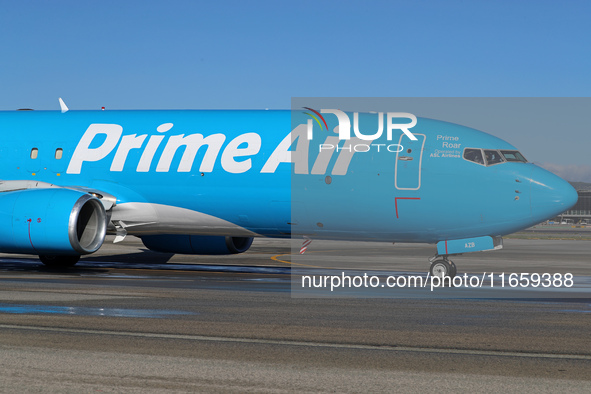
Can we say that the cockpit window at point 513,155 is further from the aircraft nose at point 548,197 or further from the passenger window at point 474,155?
the aircraft nose at point 548,197

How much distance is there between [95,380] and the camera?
6395 millimetres

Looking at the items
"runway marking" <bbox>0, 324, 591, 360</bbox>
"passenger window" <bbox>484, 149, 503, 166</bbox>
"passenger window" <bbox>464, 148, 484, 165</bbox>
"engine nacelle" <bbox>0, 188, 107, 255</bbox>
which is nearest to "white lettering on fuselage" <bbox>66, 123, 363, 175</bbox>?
"engine nacelle" <bbox>0, 188, 107, 255</bbox>

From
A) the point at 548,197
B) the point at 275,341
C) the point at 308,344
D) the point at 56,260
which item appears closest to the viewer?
the point at 308,344

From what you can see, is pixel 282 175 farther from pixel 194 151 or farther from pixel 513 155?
pixel 513 155

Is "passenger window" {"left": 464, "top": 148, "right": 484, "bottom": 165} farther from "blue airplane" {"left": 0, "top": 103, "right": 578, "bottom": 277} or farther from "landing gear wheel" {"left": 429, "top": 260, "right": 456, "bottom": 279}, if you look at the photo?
"landing gear wheel" {"left": 429, "top": 260, "right": 456, "bottom": 279}

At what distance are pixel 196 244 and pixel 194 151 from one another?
369cm

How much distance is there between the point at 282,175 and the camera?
58.0 ft

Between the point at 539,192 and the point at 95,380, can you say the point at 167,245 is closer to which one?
the point at 539,192

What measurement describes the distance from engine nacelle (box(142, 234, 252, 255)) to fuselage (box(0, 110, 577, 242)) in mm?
1670

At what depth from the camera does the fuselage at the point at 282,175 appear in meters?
16.6

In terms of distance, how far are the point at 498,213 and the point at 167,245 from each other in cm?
1033

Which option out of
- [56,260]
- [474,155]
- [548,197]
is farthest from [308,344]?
[56,260]

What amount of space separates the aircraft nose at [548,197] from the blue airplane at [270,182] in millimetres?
25

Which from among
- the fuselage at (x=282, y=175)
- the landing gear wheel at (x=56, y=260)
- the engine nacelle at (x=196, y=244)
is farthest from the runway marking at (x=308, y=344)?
the landing gear wheel at (x=56, y=260)
